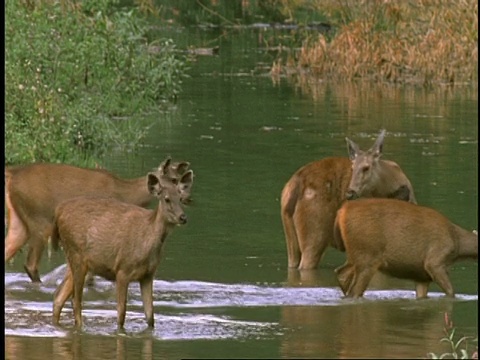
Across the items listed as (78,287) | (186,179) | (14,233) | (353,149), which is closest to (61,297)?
(78,287)

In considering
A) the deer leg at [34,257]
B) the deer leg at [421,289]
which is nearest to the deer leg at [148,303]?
the deer leg at [34,257]

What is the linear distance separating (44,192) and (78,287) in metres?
2.37

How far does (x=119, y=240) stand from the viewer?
13.0 meters

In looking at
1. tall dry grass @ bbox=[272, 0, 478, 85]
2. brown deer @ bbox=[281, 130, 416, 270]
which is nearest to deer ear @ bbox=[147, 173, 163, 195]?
brown deer @ bbox=[281, 130, 416, 270]

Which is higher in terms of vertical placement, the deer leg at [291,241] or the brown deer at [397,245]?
the brown deer at [397,245]

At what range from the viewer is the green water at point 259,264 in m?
12.2

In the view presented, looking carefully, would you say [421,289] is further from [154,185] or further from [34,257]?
[34,257]

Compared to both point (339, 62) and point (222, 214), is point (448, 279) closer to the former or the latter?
point (222, 214)

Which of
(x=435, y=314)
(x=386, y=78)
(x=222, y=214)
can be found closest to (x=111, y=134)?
(x=222, y=214)

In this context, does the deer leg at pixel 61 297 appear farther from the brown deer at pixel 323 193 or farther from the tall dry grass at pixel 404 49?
the tall dry grass at pixel 404 49

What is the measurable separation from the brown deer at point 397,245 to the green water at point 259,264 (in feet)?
0.61

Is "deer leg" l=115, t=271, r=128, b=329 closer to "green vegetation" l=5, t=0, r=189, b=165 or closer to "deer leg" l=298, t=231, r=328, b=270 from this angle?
"deer leg" l=298, t=231, r=328, b=270

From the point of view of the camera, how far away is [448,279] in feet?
47.0

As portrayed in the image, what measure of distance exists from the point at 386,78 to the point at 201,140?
33.2 feet
